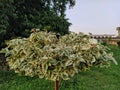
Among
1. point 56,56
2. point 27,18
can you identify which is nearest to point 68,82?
point 27,18

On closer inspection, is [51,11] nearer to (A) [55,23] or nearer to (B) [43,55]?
(A) [55,23]

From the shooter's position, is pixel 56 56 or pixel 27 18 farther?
pixel 27 18

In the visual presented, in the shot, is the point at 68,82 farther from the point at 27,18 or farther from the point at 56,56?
the point at 56,56

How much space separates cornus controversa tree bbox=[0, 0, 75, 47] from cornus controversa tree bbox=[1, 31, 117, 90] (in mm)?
4943

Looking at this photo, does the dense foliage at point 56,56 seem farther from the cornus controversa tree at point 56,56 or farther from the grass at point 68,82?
the grass at point 68,82

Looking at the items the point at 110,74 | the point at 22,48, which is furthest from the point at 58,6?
the point at 22,48

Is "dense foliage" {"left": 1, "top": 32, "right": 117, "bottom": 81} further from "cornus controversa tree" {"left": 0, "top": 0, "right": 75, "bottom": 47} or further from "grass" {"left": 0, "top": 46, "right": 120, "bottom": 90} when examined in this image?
"cornus controversa tree" {"left": 0, "top": 0, "right": 75, "bottom": 47}

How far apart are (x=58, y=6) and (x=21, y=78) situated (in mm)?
4544

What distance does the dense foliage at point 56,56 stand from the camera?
5.50 metres

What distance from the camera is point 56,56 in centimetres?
555

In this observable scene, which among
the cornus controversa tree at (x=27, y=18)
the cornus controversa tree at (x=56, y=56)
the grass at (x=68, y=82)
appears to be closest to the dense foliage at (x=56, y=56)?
the cornus controversa tree at (x=56, y=56)

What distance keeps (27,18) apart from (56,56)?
6.77 m

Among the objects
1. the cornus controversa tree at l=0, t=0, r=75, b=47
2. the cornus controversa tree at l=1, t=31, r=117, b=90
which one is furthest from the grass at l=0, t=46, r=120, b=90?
the cornus controversa tree at l=1, t=31, r=117, b=90

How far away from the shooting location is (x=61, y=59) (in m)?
5.53
